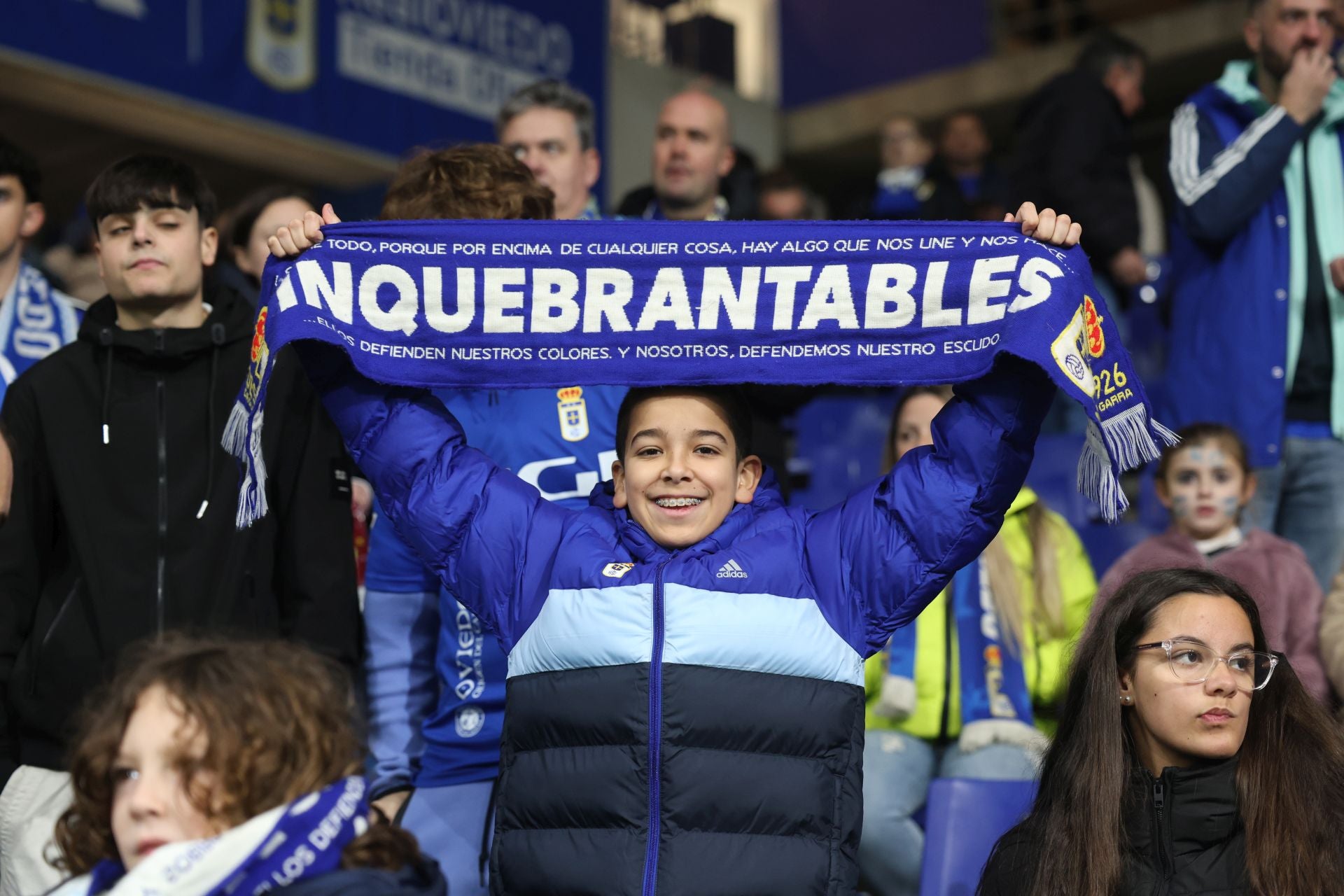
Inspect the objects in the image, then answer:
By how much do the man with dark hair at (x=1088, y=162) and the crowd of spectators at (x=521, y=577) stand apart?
45.0 inches

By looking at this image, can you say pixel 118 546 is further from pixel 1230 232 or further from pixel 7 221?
pixel 1230 232

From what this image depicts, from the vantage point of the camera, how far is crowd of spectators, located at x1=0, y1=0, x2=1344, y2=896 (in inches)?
108

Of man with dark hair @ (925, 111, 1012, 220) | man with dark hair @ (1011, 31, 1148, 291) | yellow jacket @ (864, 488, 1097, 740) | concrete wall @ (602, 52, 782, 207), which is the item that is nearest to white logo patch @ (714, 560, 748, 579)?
yellow jacket @ (864, 488, 1097, 740)

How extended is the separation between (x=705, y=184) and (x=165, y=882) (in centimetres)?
336

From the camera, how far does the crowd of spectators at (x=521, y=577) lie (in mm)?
2748

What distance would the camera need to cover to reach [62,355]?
3633mm

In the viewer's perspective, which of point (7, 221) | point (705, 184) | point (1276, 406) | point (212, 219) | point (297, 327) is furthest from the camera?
point (705, 184)

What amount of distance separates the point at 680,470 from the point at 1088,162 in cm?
392

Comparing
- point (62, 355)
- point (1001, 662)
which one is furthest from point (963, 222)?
point (62, 355)

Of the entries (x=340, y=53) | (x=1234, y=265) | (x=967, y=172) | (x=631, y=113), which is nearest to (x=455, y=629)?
(x=1234, y=265)

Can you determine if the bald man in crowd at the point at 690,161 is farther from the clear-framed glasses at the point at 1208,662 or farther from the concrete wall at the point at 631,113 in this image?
the concrete wall at the point at 631,113

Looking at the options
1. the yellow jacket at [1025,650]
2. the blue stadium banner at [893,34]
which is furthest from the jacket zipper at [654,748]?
the blue stadium banner at [893,34]

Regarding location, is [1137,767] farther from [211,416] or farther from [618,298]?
[211,416]

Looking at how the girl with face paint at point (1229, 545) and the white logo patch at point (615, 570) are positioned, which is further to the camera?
the girl with face paint at point (1229, 545)
